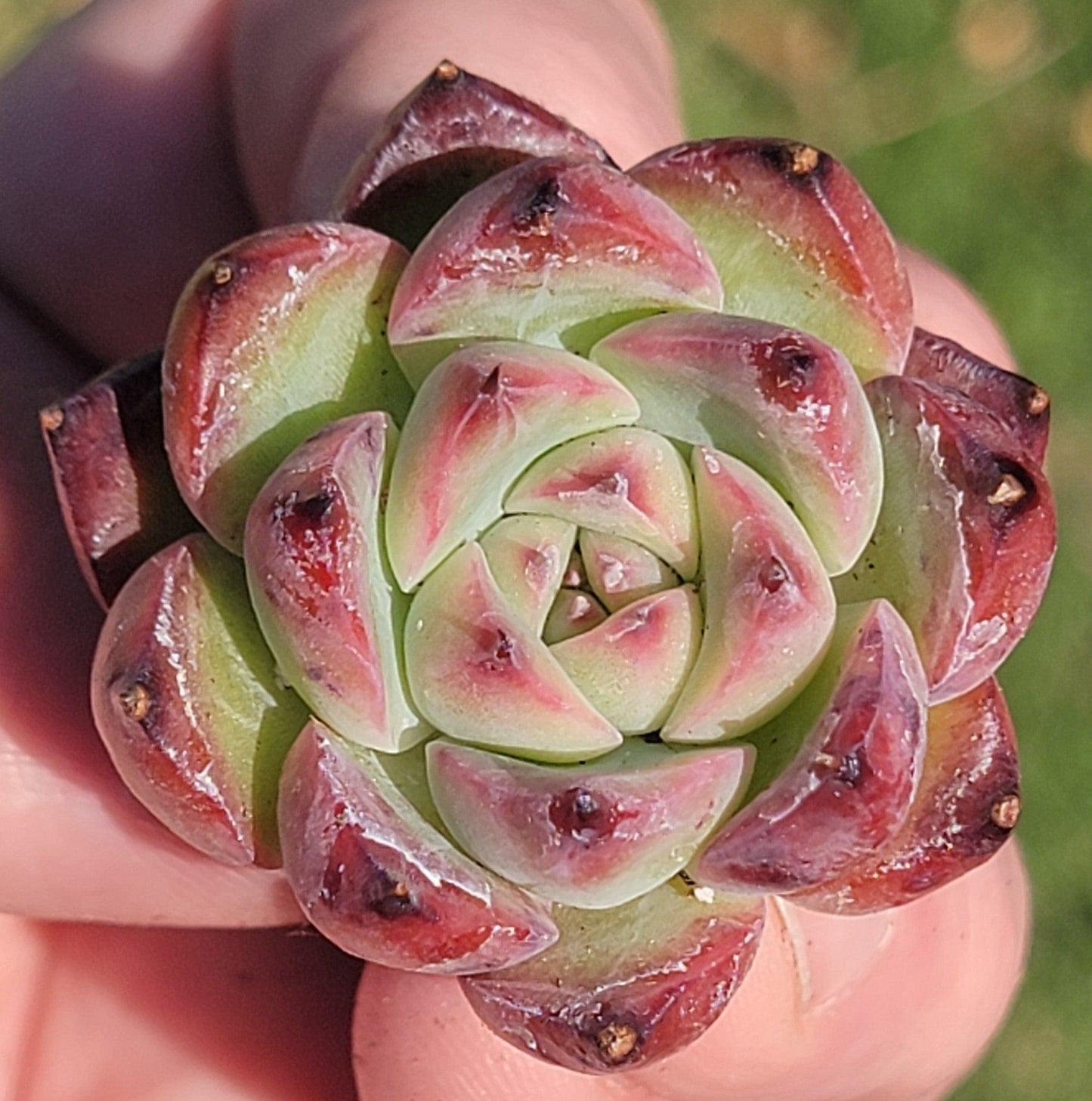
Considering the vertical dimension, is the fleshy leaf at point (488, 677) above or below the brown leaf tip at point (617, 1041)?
above

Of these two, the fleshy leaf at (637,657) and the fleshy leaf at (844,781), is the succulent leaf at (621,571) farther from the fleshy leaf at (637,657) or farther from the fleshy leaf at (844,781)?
the fleshy leaf at (844,781)

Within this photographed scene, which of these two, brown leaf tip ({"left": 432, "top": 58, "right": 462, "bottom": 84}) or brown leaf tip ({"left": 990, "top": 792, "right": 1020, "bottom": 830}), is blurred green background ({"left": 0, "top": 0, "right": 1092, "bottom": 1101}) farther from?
brown leaf tip ({"left": 432, "top": 58, "right": 462, "bottom": 84})

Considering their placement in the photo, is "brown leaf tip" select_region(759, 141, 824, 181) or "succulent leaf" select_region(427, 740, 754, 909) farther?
"brown leaf tip" select_region(759, 141, 824, 181)

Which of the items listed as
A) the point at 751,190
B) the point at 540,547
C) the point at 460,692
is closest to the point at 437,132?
the point at 751,190

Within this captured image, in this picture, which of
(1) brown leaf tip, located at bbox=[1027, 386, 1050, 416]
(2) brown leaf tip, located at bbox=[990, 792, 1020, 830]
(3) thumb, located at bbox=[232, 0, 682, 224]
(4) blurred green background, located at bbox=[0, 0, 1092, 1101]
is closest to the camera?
(2) brown leaf tip, located at bbox=[990, 792, 1020, 830]

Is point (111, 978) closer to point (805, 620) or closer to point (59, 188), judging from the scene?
point (59, 188)

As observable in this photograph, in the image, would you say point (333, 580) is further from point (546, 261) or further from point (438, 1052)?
point (438, 1052)

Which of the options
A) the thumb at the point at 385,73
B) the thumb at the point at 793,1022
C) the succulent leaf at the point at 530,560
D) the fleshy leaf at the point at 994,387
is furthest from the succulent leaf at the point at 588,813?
the thumb at the point at 385,73

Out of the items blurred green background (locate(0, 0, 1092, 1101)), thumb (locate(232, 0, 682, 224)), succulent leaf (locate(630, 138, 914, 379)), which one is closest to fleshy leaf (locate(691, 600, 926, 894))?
succulent leaf (locate(630, 138, 914, 379))
